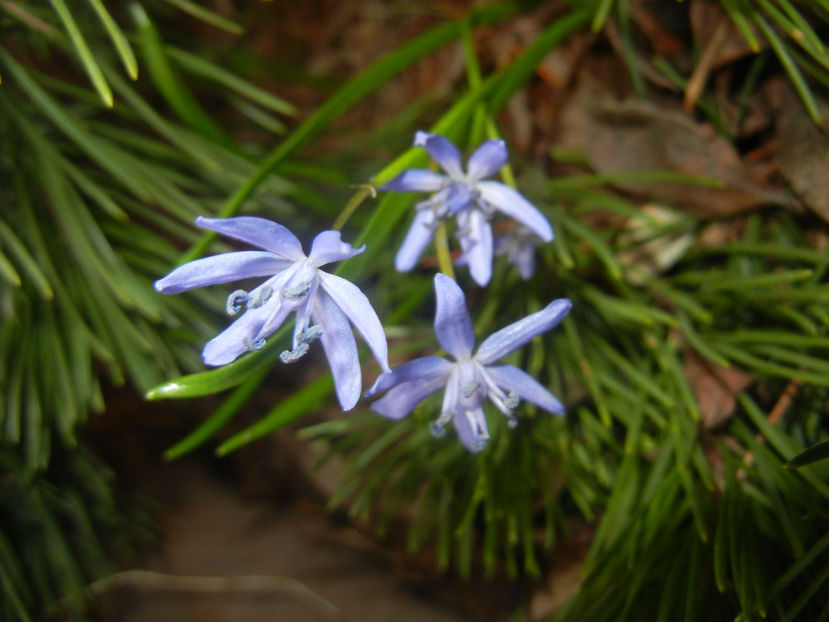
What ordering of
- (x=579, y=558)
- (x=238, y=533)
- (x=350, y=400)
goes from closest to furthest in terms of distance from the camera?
(x=350, y=400) < (x=579, y=558) < (x=238, y=533)

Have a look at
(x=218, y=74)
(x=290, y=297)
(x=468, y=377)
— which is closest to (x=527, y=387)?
(x=468, y=377)

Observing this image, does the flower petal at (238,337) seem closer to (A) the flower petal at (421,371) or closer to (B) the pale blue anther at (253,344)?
(B) the pale blue anther at (253,344)

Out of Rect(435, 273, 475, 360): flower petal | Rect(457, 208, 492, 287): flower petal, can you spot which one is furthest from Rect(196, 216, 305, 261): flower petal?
Rect(457, 208, 492, 287): flower petal

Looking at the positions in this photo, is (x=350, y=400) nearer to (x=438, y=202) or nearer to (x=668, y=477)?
(x=438, y=202)

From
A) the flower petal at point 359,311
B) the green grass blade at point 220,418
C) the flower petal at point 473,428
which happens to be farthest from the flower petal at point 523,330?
the green grass blade at point 220,418

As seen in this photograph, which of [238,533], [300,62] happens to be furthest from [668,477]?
[300,62]

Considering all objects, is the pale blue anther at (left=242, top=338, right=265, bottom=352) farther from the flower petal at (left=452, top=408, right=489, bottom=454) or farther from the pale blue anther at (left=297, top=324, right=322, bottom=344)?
the flower petal at (left=452, top=408, right=489, bottom=454)

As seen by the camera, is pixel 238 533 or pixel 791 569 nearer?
pixel 791 569
